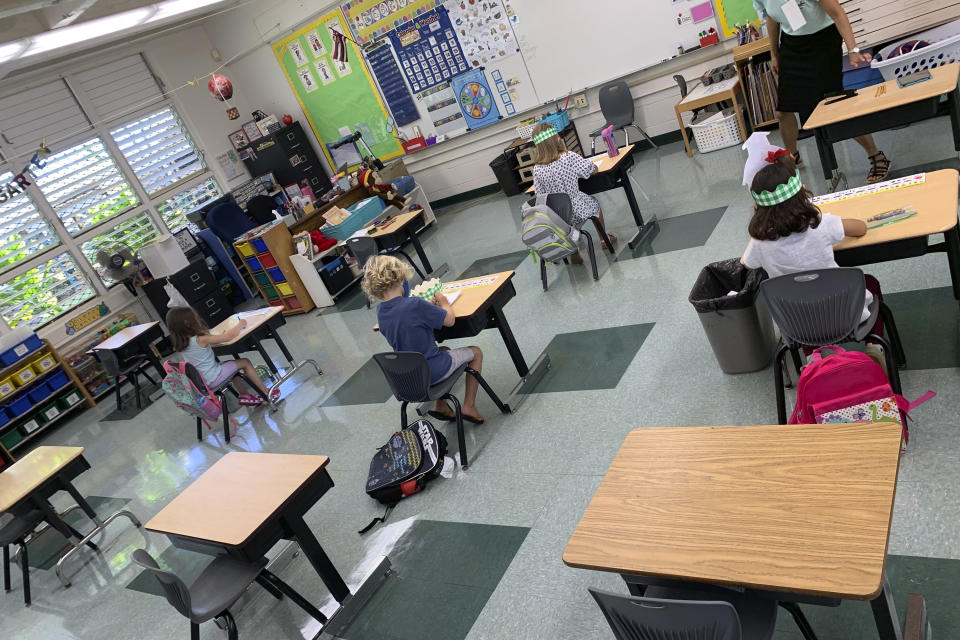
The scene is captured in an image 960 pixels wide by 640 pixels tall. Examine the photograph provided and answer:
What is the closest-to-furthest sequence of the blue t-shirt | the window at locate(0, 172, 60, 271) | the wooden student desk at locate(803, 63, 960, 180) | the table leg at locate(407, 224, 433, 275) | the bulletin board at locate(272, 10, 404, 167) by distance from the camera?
the blue t-shirt
the wooden student desk at locate(803, 63, 960, 180)
the table leg at locate(407, 224, 433, 275)
the window at locate(0, 172, 60, 271)
the bulletin board at locate(272, 10, 404, 167)

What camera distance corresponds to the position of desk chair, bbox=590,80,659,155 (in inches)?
299

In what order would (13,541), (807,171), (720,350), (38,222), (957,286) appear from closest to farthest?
(957,286) → (720,350) → (13,541) → (807,171) → (38,222)

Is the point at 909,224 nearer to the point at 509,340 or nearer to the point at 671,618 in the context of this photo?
the point at 671,618

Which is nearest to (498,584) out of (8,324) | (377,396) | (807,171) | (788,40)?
(377,396)

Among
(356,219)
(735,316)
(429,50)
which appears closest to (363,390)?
(735,316)

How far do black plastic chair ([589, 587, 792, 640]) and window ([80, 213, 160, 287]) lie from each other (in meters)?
8.72

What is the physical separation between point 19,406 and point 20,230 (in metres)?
2.35

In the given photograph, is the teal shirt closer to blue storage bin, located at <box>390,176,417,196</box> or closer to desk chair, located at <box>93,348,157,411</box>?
blue storage bin, located at <box>390,176,417,196</box>

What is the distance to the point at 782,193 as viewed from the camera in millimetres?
2664

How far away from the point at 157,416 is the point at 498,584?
501 cm

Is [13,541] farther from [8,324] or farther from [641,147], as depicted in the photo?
[641,147]

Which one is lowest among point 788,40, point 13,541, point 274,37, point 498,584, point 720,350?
point 498,584

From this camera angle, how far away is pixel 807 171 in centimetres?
547

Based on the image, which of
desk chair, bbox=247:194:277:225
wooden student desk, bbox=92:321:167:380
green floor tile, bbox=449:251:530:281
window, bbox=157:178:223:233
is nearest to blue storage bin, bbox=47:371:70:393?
wooden student desk, bbox=92:321:167:380
